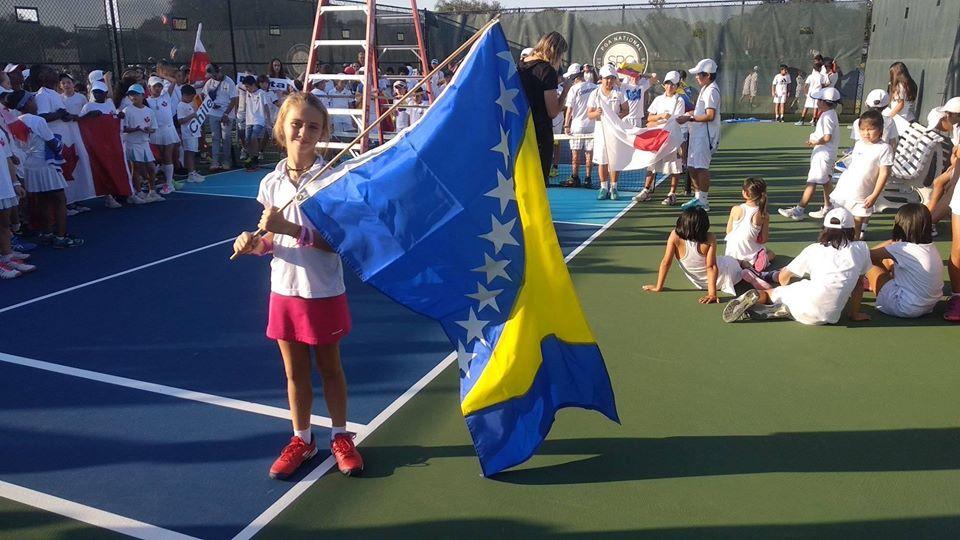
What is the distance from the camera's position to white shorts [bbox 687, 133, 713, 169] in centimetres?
1014

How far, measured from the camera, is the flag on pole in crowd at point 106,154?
11125mm

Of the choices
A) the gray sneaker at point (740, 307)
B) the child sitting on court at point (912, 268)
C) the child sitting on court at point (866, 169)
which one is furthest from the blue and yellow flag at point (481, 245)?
the child sitting on court at point (866, 169)

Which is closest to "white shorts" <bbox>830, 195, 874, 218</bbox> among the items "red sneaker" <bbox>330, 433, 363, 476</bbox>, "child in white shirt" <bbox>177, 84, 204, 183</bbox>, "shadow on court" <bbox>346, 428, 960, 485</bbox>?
"shadow on court" <bbox>346, 428, 960, 485</bbox>

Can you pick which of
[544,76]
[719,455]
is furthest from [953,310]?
[544,76]

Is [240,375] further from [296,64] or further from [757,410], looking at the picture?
[296,64]

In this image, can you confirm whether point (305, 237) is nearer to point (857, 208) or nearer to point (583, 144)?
point (857, 208)

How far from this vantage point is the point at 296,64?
2256 cm

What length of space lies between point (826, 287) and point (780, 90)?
69.2ft

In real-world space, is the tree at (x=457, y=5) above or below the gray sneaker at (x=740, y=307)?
above

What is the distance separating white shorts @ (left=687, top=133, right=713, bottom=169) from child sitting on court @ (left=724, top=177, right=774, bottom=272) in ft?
9.79

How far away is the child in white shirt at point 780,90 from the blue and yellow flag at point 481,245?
23.6 m

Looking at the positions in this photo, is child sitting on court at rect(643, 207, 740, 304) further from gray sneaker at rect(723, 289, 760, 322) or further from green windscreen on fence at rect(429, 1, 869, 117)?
green windscreen on fence at rect(429, 1, 869, 117)

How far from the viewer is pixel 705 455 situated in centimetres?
402

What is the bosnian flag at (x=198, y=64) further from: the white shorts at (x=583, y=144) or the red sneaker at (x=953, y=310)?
the red sneaker at (x=953, y=310)
